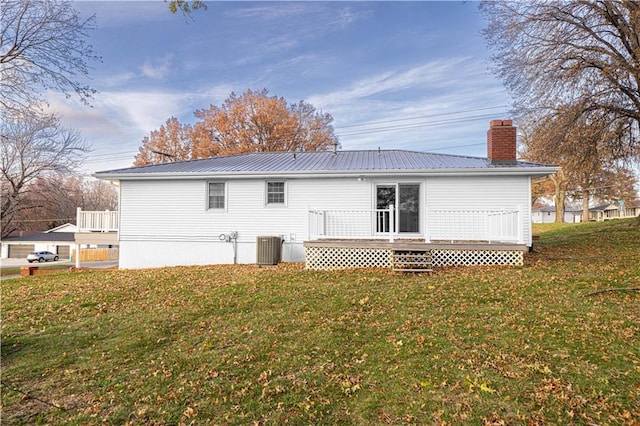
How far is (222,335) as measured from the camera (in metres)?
5.18

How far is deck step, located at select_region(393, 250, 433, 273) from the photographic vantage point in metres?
8.91

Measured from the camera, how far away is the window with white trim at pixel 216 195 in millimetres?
12289

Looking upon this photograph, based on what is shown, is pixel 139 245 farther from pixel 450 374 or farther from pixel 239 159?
pixel 450 374

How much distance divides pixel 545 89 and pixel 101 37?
47.8 feet

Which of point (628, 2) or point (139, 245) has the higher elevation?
point (628, 2)

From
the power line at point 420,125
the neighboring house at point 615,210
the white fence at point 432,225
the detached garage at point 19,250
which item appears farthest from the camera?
the detached garage at point 19,250

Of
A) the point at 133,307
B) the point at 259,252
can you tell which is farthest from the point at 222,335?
the point at 259,252

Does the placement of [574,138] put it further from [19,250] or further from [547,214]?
[19,250]

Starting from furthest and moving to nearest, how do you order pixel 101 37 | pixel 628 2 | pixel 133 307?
pixel 628 2
pixel 101 37
pixel 133 307

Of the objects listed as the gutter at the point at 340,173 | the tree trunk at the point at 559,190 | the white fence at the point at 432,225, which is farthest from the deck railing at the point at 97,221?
the tree trunk at the point at 559,190

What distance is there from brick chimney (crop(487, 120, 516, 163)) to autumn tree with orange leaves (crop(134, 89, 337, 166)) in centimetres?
2023

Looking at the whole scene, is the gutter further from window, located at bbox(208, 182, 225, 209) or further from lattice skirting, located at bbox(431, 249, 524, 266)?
lattice skirting, located at bbox(431, 249, 524, 266)

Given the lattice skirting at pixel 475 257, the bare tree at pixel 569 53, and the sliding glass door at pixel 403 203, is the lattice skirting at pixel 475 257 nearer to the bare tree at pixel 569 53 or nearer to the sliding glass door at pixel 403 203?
the sliding glass door at pixel 403 203

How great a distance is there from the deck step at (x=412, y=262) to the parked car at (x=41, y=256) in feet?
160
